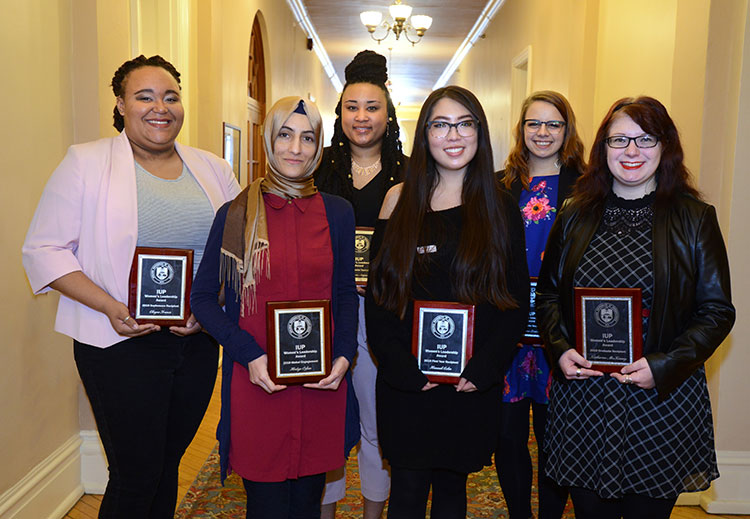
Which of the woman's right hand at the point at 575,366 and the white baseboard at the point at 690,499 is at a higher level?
the woman's right hand at the point at 575,366

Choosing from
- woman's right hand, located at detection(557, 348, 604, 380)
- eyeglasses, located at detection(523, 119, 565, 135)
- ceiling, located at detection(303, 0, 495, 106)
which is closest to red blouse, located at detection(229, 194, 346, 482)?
woman's right hand, located at detection(557, 348, 604, 380)

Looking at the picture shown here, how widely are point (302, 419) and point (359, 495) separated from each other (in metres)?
1.53

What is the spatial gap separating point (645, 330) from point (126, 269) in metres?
1.53

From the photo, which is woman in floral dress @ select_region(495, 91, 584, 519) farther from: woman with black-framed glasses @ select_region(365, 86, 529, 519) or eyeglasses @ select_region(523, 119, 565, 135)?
woman with black-framed glasses @ select_region(365, 86, 529, 519)

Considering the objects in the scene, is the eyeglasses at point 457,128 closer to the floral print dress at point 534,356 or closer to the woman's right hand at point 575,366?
the floral print dress at point 534,356

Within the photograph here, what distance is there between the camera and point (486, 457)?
1.93 m

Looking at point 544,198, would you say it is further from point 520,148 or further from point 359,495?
point 359,495

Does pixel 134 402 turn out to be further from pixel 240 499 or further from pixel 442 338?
pixel 240 499

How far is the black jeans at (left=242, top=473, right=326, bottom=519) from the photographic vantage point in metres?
1.82

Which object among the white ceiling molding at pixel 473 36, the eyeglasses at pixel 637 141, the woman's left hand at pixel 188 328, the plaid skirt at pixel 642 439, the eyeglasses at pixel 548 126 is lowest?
the plaid skirt at pixel 642 439

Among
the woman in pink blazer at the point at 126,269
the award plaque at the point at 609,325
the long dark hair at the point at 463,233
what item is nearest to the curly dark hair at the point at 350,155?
the long dark hair at the point at 463,233

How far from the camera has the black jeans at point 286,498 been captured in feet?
5.96

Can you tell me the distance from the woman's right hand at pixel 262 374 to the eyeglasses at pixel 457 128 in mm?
814

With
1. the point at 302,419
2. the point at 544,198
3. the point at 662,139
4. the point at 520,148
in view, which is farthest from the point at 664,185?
the point at 302,419
